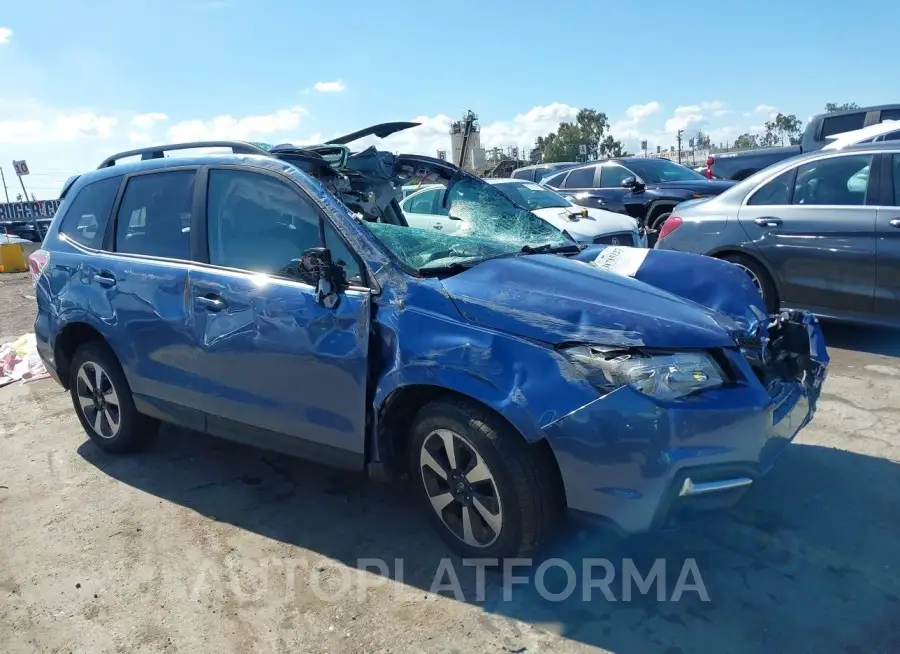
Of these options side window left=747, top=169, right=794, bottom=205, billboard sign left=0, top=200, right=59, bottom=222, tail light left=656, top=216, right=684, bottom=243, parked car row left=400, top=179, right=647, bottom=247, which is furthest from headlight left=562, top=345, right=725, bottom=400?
billboard sign left=0, top=200, right=59, bottom=222

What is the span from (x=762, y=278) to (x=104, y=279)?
16.6 ft

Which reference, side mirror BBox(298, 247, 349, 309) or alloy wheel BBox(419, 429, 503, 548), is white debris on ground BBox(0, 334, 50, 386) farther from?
alloy wheel BBox(419, 429, 503, 548)

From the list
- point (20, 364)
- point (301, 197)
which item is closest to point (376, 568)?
point (301, 197)

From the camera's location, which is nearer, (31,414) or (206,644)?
(206,644)

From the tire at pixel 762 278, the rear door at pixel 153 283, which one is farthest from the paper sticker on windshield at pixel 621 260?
the tire at pixel 762 278

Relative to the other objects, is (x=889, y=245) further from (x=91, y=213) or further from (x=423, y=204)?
(x=91, y=213)

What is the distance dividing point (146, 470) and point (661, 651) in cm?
322

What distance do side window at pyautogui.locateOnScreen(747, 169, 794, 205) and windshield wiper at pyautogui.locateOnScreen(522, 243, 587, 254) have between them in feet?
9.54

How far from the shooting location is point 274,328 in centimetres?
330

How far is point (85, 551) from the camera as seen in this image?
346 centimetres

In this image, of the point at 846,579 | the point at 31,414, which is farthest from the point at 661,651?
the point at 31,414

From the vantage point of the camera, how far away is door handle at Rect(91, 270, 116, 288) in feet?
13.6

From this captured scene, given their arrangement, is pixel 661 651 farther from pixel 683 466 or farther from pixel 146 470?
pixel 146 470

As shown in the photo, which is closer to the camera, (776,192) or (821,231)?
(821,231)
